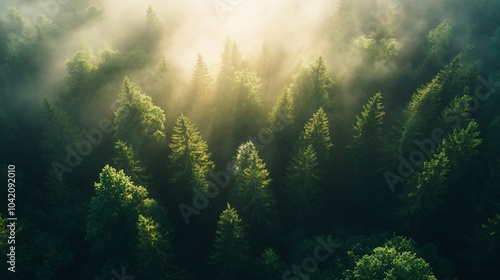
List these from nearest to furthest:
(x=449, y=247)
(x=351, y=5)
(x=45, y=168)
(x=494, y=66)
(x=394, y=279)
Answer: (x=394, y=279), (x=449, y=247), (x=45, y=168), (x=494, y=66), (x=351, y=5)

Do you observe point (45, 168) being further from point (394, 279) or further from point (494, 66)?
point (494, 66)

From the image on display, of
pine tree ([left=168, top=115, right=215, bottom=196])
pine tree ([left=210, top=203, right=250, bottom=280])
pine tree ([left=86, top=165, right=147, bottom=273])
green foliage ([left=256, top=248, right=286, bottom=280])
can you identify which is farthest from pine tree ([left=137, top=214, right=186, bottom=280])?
green foliage ([left=256, top=248, right=286, bottom=280])

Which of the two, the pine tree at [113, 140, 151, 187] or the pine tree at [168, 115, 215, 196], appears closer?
the pine tree at [113, 140, 151, 187]

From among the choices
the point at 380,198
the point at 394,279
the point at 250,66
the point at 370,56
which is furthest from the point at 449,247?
the point at 250,66
